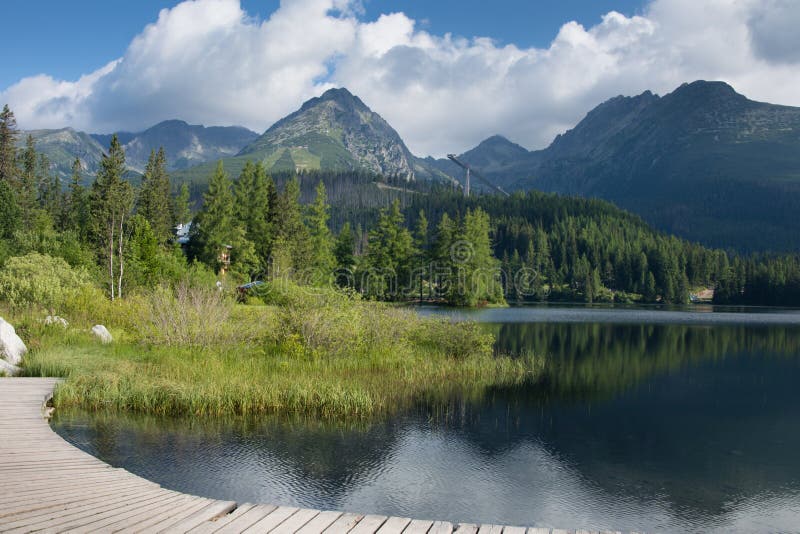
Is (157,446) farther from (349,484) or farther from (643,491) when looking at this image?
(643,491)

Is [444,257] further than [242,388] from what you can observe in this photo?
Yes

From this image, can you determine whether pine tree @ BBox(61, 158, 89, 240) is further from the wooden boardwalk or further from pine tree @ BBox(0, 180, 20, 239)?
the wooden boardwalk

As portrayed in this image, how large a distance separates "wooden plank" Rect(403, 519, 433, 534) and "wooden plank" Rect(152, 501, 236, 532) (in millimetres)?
2720

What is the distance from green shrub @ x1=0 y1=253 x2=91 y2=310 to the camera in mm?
29438

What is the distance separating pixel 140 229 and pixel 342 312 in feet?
120

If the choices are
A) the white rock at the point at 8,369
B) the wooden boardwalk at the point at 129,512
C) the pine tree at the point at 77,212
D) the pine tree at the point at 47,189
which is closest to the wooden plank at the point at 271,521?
the wooden boardwalk at the point at 129,512

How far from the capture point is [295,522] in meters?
8.59

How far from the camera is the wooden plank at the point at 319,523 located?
829 centimetres

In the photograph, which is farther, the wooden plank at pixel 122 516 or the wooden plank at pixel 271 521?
the wooden plank at pixel 271 521

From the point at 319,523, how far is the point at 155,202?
6603 cm

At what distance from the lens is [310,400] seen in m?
18.7

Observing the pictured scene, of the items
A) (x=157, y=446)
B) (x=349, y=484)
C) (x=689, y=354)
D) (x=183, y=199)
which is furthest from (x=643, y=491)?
(x=183, y=199)

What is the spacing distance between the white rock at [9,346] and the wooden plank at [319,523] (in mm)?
17317

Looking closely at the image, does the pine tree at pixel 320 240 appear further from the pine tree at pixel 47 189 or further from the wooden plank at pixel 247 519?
the wooden plank at pixel 247 519
